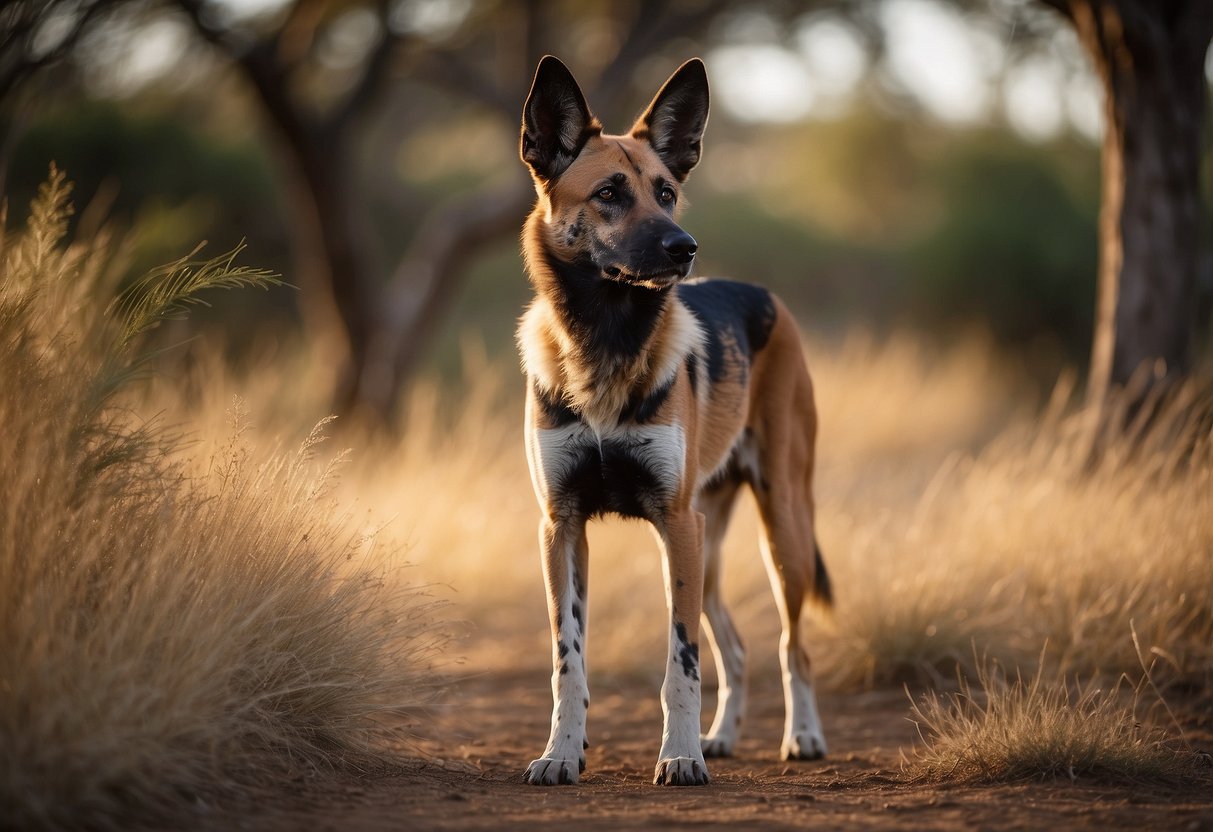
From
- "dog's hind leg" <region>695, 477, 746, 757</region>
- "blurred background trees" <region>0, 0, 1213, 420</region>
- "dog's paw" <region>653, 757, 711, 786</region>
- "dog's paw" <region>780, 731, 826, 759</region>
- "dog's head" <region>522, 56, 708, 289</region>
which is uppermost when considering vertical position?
"blurred background trees" <region>0, 0, 1213, 420</region>

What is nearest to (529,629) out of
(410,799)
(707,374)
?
(707,374)

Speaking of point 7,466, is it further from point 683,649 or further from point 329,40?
point 329,40

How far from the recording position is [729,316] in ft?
15.4

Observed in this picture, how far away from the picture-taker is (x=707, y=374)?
4246mm

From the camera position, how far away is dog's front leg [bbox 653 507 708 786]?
358cm

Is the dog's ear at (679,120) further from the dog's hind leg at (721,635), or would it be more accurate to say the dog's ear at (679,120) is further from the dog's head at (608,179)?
the dog's hind leg at (721,635)

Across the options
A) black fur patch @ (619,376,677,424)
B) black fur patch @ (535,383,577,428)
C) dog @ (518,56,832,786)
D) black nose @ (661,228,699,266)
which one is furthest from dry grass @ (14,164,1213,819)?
black nose @ (661,228,699,266)

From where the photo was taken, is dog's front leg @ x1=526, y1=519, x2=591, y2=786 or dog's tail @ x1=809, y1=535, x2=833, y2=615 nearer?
dog's front leg @ x1=526, y1=519, x2=591, y2=786

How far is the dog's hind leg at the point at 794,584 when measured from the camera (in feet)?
14.3

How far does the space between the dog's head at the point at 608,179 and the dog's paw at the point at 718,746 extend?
1940 mm

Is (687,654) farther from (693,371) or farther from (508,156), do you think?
(508,156)

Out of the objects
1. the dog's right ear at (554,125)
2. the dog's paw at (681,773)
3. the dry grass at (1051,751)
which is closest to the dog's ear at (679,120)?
the dog's right ear at (554,125)

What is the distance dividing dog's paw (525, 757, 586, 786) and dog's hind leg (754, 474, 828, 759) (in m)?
1.13

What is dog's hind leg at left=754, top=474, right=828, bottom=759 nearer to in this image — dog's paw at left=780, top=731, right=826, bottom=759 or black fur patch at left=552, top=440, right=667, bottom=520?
dog's paw at left=780, top=731, right=826, bottom=759
